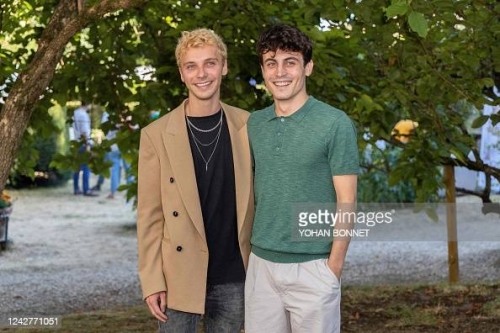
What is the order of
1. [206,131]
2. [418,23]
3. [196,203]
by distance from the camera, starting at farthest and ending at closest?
[418,23] → [206,131] → [196,203]

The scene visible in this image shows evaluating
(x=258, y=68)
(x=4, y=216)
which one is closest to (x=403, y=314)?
(x=258, y=68)

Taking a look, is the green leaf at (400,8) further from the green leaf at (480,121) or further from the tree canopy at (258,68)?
the green leaf at (480,121)

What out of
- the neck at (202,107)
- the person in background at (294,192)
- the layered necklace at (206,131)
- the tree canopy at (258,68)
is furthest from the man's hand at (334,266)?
the tree canopy at (258,68)

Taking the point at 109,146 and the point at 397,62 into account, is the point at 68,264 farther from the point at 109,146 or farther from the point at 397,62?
the point at 397,62

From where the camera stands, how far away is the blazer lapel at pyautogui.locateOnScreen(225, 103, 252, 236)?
12.3 feet

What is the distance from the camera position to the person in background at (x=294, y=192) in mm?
3516

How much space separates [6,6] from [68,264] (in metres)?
5.54

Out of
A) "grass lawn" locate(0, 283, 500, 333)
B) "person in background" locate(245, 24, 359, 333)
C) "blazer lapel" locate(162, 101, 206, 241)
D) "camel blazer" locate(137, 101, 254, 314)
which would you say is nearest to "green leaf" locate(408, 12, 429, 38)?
"person in background" locate(245, 24, 359, 333)

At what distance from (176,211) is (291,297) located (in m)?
0.57

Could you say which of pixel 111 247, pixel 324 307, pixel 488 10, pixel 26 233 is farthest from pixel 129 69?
pixel 26 233

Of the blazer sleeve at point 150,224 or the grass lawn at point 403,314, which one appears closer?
the blazer sleeve at point 150,224

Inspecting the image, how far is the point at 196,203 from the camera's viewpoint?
3.78 metres

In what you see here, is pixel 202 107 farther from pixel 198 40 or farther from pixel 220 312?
pixel 220 312

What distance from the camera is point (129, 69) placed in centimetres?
771
